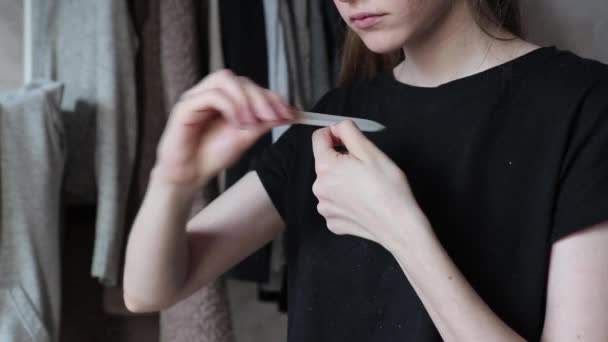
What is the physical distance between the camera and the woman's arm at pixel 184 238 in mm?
527

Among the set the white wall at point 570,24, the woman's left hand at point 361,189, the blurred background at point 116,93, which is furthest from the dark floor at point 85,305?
the white wall at point 570,24

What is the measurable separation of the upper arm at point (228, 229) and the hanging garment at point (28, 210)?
0.97ft

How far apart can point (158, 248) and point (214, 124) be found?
12 cm

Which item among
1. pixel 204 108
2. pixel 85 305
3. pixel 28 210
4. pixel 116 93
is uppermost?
pixel 204 108

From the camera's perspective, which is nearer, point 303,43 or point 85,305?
point 303,43

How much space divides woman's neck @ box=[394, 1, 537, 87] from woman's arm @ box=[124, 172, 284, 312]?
0.21m

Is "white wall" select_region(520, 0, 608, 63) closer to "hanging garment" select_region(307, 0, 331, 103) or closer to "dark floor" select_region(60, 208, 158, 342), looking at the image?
"hanging garment" select_region(307, 0, 331, 103)

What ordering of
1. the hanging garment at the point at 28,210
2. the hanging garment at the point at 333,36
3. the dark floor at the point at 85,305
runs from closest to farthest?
1. the hanging garment at the point at 28,210
2. the hanging garment at the point at 333,36
3. the dark floor at the point at 85,305

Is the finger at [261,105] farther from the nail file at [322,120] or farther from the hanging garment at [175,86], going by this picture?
the hanging garment at [175,86]

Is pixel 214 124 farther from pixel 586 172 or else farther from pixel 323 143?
pixel 586 172

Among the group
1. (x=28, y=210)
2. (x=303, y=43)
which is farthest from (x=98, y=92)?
(x=303, y=43)

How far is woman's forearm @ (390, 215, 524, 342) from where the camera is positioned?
411mm

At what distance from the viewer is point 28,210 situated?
30.9 inches

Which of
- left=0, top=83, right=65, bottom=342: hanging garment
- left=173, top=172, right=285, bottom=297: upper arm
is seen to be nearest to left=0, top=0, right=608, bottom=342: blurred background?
left=0, top=83, right=65, bottom=342: hanging garment
